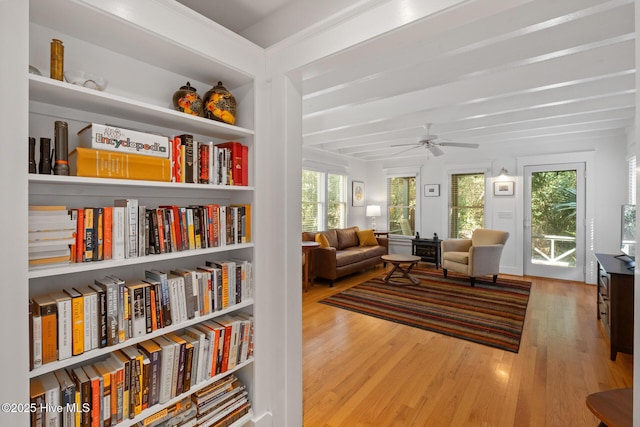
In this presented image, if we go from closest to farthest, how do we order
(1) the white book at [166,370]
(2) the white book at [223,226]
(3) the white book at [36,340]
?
1. (3) the white book at [36,340]
2. (1) the white book at [166,370]
3. (2) the white book at [223,226]

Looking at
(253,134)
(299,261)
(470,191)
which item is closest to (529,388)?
(299,261)

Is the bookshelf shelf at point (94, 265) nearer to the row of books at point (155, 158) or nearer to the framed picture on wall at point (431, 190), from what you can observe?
the row of books at point (155, 158)

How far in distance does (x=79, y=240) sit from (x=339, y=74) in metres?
2.37

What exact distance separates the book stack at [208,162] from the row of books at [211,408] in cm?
114

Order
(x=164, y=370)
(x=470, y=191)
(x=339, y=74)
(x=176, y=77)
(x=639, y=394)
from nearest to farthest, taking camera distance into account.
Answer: (x=639, y=394) → (x=164, y=370) → (x=176, y=77) → (x=339, y=74) → (x=470, y=191)

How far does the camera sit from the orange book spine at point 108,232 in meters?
1.30

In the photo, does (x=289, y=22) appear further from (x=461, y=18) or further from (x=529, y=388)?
(x=529, y=388)

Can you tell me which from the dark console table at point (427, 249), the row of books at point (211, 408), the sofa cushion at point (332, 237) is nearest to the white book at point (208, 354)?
the row of books at point (211, 408)

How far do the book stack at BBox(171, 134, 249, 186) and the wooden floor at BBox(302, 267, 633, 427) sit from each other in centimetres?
160

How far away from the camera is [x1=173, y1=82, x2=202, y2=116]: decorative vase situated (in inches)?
62.4

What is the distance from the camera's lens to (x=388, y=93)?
3.18m

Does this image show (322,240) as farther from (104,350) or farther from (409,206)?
(104,350)

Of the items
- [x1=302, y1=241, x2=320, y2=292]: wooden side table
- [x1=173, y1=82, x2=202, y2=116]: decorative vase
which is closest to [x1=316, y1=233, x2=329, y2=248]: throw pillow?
[x1=302, y1=241, x2=320, y2=292]: wooden side table

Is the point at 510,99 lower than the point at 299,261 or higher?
higher
